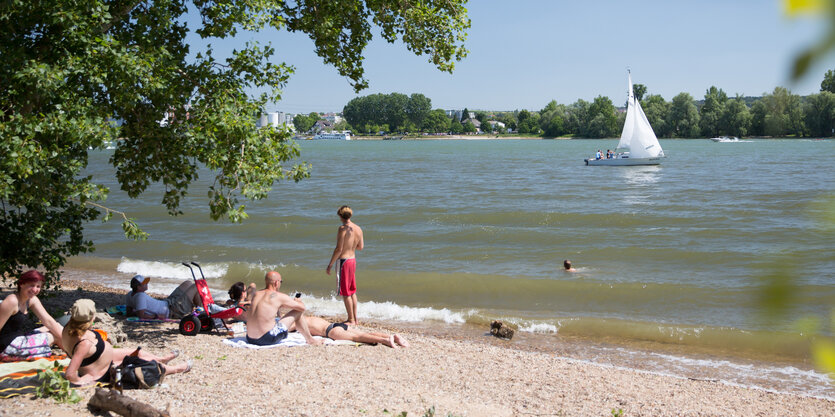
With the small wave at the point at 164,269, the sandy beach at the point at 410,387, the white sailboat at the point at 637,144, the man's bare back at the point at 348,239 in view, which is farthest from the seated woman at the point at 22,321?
the white sailboat at the point at 637,144

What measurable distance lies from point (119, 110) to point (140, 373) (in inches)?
143

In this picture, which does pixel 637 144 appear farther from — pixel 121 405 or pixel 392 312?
pixel 121 405

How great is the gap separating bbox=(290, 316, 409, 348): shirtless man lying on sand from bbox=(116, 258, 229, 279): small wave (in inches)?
336

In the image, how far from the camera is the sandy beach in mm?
6746

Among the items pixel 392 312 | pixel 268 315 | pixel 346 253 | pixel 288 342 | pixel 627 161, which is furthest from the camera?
pixel 627 161

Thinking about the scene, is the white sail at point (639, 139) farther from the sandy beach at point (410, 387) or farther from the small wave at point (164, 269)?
the sandy beach at point (410, 387)

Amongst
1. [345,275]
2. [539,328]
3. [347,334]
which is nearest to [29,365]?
[347,334]

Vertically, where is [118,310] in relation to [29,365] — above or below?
below

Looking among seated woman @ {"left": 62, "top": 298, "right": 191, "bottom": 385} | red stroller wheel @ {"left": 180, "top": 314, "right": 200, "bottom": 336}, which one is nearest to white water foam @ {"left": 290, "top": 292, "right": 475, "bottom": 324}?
red stroller wheel @ {"left": 180, "top": 314, "right": 200, "bottom": 336}

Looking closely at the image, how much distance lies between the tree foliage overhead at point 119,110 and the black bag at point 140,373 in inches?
77.4

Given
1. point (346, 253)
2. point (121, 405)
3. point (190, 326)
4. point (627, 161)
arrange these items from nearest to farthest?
point (121, 405) → point (190, 326) → point (346, 253) → point (627, 161)

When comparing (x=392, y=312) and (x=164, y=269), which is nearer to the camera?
(x=392, y=312)

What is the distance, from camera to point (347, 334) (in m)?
9.83

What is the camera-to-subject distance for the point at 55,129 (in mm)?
7348
